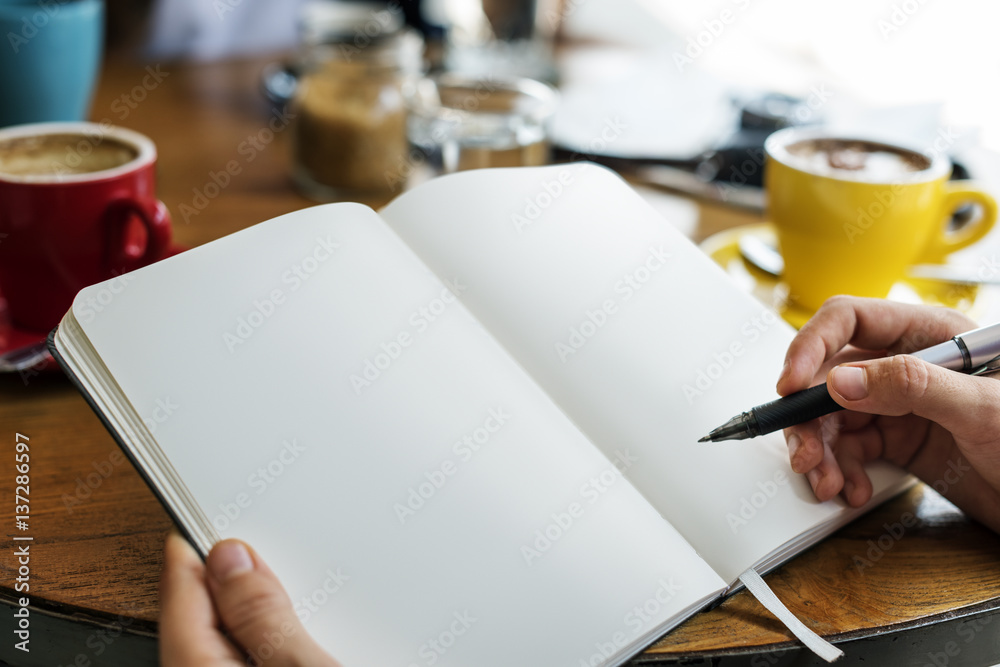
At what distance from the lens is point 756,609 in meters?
0.49

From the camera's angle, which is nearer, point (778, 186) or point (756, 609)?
point (756, 609)

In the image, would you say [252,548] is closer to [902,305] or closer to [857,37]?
[902,305]

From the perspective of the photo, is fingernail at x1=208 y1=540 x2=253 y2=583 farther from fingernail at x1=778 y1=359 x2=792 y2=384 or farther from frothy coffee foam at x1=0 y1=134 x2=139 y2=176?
frothy coffee foam at x1=0 y1=134 x2=139 y2=176

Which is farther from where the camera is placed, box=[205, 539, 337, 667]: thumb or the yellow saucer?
the yellow saucer

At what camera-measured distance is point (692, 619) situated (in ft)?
1.57

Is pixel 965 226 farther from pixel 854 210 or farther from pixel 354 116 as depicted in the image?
pixel 354 116

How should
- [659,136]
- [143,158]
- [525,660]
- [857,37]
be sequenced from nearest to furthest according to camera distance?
[525,660] < [143,158] < [659,136] < [857,37]

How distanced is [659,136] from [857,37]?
1.57 meters

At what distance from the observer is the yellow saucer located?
0.84 meters

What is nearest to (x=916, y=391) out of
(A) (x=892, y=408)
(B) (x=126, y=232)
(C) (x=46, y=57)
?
(A) (x=892, y=408)

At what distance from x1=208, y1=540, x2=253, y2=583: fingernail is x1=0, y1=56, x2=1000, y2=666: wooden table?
8 centimetres

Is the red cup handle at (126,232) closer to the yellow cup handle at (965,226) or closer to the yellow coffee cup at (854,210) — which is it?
the yellow coffee cup at (854,210)

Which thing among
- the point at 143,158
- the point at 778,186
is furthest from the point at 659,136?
the point at 143,158

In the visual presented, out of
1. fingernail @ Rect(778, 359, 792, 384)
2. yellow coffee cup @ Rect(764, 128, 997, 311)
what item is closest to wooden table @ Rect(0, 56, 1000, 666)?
fingernail @ Rect(778, 359, 792, 384)
